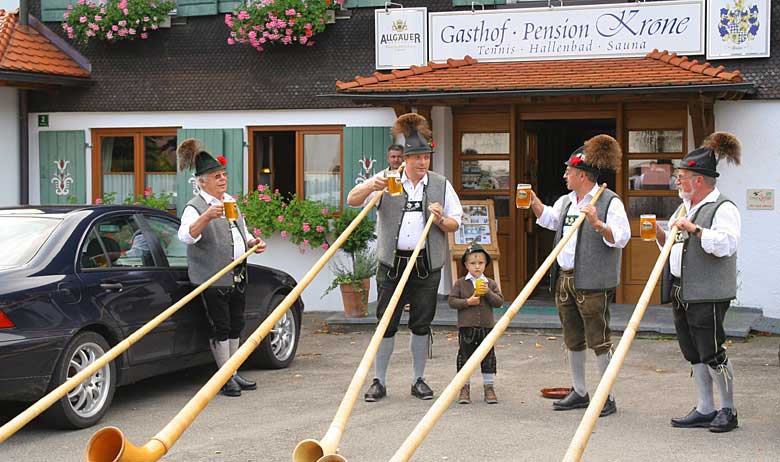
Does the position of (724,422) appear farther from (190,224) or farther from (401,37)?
(401,37)

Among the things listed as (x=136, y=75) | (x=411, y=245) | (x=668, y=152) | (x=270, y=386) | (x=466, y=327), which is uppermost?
(x=136, y=75)

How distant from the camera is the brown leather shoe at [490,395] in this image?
8258mm

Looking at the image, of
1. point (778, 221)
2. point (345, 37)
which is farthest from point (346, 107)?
point (778, 221)

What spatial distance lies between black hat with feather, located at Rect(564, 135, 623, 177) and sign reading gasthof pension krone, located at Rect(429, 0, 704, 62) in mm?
5380

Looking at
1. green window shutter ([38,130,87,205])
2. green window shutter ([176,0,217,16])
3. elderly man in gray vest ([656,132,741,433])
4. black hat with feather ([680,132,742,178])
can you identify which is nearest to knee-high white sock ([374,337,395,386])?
elderly man in gray vest ([656,132,741,433])

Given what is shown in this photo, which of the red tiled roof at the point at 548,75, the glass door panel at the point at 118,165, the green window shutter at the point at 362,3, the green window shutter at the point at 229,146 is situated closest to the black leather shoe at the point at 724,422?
the red tiled roof at the point at 548,75

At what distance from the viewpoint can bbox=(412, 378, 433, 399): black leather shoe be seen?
27.4 ft

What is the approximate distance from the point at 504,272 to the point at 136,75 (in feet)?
18.4

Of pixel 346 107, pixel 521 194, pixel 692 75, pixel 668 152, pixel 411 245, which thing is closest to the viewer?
pixel 521 194

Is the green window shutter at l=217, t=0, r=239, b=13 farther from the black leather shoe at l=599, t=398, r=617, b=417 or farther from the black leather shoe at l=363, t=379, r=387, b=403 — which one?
the black leather shoe at l=599, t=398, r=617, b=417

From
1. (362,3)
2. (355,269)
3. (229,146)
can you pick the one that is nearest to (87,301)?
(355,269)

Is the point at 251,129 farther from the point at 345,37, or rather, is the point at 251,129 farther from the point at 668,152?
the point at 668,152

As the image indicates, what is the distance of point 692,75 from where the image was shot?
38.7ft

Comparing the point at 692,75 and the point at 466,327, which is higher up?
the point at 692,75
